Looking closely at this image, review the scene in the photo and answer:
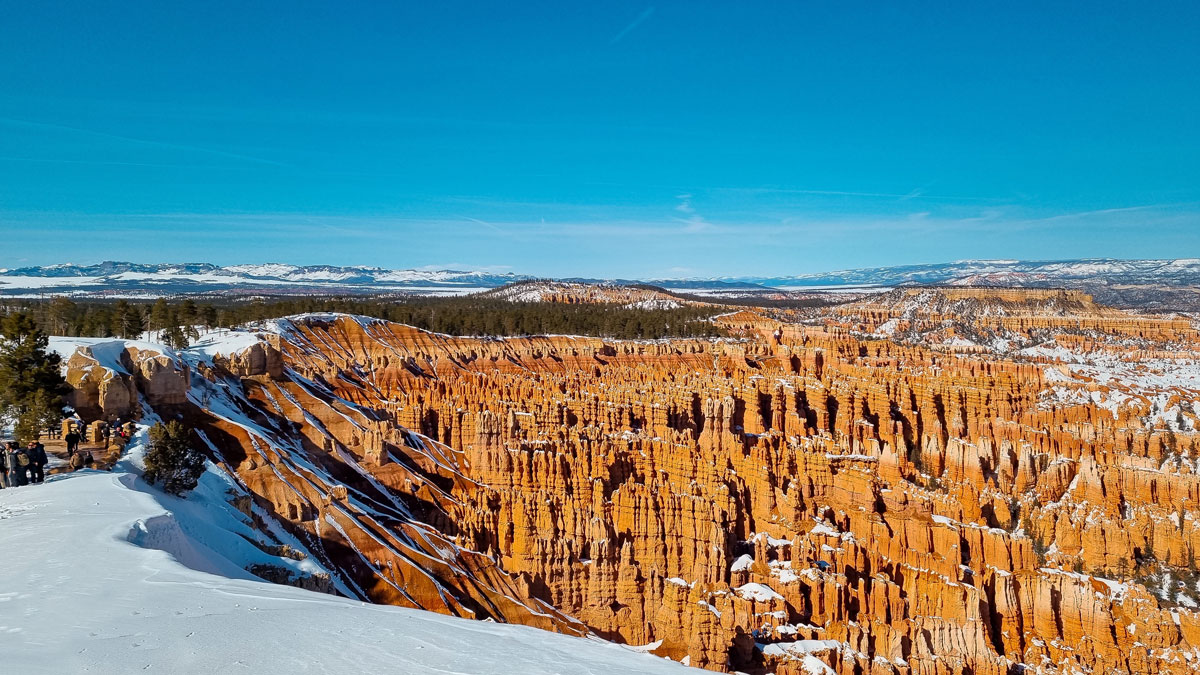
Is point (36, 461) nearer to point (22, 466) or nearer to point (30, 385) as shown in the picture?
point (22, 466)

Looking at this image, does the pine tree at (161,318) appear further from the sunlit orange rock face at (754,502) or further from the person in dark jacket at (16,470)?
the person in dark jacket at (16,470)

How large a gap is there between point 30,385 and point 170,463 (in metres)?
7.24

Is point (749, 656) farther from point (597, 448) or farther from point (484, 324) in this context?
point (484, 324)

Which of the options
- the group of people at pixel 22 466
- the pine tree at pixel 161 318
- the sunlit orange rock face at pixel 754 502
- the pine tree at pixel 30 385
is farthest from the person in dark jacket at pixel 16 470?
the pine tree at pixel 161 318

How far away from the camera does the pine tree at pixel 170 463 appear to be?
18531 millimetres

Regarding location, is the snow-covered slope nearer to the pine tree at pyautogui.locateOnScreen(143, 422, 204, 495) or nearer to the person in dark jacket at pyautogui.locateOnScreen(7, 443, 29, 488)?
the person in dark jacket at pyautogui.locateOnScreen(7, 443, 29, 488)

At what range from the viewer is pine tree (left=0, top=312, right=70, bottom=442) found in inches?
806

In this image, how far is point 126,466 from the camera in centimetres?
1888

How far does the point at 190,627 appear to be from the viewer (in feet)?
28.8

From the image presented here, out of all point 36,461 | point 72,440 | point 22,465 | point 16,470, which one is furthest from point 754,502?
point 16,470

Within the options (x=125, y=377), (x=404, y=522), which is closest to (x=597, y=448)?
(x=404, y=522)

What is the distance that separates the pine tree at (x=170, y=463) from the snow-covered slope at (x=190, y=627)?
18.3ft

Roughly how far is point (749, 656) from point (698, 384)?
1245 inches

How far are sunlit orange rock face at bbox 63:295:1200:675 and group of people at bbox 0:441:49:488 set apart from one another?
28.3ft
